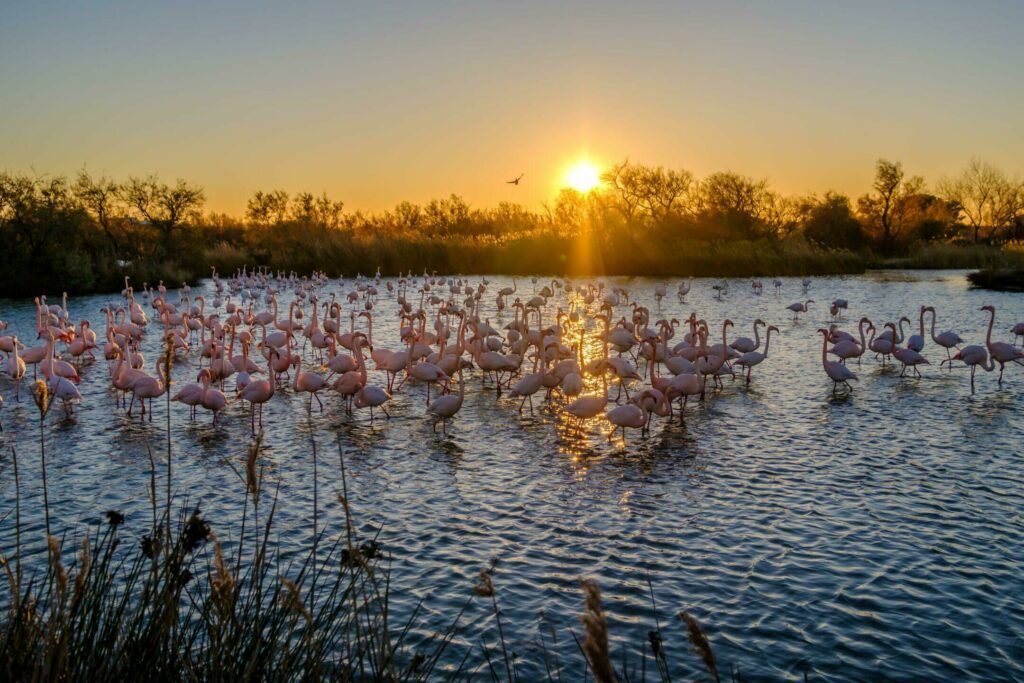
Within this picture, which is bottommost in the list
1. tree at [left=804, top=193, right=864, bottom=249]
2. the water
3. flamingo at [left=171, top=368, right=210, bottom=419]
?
the water

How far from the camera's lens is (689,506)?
7879 millimetres

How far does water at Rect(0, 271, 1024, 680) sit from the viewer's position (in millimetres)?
5586

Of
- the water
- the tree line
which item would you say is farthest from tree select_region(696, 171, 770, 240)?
the water

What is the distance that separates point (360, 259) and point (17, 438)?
33.4 metres

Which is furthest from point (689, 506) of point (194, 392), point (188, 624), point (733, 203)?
point (733, 203)

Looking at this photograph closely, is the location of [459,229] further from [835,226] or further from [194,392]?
[194,392]

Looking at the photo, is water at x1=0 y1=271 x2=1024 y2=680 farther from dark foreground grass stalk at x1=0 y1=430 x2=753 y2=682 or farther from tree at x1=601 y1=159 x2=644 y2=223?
tree at x1=601 y1=159 x2=644 y2=223

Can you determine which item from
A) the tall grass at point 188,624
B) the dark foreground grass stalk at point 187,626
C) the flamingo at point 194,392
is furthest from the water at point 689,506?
the dark foreground grass stalk at point 187,626

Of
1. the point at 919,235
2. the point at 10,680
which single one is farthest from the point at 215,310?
the point at 919,235

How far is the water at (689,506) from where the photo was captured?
559cm

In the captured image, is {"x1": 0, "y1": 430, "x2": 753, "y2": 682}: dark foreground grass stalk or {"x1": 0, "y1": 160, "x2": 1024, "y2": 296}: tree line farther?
{"x1": 0, "y1": 160, "x2": 1024, "y2": 296}: tree line

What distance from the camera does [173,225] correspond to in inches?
2000

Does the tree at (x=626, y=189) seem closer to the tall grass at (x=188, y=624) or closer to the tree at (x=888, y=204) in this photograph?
the tree at (x=888, y=204)

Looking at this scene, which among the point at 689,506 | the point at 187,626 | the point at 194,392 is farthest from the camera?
the point at 194,392
